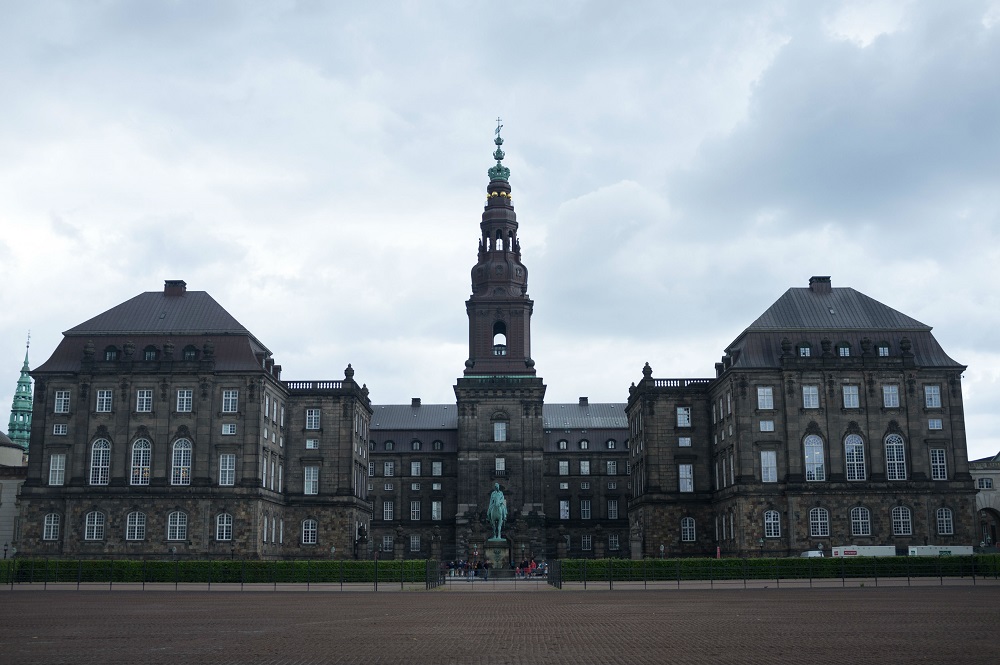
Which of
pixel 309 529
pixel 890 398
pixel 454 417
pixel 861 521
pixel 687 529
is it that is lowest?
pixel 687 529

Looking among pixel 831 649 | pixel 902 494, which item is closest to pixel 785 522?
pixel 902 494

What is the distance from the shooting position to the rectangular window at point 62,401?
292 feet

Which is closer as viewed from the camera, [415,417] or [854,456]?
[854,456]

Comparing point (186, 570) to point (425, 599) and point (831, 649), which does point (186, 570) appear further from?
point (831, 649)

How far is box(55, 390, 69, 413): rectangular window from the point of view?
88.9 meters

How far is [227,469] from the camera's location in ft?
290

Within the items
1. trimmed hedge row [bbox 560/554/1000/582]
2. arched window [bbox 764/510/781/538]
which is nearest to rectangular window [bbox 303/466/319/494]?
trimmed hedge row [bbox 560/554/1000/582]

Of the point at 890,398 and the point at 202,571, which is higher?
the point at 890,398

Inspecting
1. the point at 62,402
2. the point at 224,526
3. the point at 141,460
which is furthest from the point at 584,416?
the point at 62,402

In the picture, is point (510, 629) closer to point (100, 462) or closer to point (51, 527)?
point (100, 462)

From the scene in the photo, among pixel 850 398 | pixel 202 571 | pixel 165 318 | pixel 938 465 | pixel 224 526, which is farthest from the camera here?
pixel 165 318

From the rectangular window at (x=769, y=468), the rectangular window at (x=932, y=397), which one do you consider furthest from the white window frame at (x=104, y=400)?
the rectangular window at (x=932, y=397)

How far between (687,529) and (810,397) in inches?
676

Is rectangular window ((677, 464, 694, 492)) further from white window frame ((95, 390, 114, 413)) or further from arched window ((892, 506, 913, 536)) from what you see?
white window frame ((95, 390, 114, 413))
